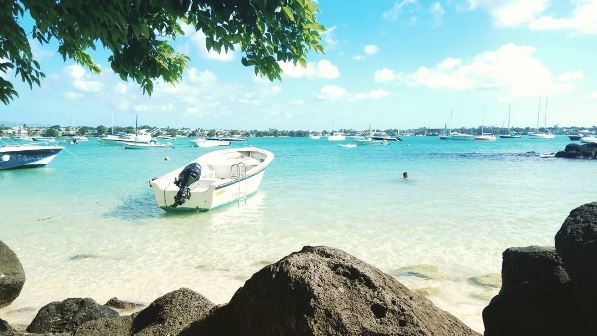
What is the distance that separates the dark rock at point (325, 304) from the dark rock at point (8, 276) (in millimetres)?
4436

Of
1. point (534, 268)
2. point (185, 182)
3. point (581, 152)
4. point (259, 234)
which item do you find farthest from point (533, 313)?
point (581, 152)

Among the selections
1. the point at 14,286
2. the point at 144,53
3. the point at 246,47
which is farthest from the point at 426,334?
the point at 14,286

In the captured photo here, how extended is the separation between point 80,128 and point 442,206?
19025 cm

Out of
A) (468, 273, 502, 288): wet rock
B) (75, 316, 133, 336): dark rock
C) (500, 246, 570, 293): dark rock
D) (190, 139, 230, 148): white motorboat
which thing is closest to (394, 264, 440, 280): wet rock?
(468, 273, 502, 288): wet rock

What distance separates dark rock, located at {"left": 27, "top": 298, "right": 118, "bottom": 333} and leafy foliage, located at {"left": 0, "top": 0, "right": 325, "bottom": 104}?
2.38 m

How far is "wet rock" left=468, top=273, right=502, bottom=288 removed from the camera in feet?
23.6

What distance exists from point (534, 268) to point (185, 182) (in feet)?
40.2

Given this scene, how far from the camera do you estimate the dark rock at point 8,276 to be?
555 cm

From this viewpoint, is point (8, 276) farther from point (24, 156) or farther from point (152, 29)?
point (24, 156)

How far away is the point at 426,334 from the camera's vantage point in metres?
2.13

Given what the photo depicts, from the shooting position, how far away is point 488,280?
24.4 ft

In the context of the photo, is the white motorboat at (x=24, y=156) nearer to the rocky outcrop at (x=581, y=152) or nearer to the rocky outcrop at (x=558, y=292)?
the rocky outcrop at (x=558, y=292)

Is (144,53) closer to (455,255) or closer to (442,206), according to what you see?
(455,255)

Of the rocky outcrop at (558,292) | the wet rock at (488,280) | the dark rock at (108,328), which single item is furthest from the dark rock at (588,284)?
the wet rock at (488,280)
